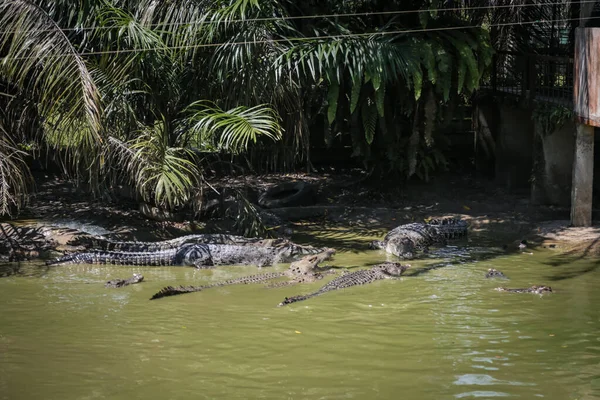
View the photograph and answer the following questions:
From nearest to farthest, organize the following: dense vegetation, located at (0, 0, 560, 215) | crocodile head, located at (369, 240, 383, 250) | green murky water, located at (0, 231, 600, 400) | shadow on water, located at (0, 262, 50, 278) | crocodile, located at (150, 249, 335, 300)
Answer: green murky water, located at (0, 231, 600, 400) → crocodile, located at (150, 249, 335, 300) → dense vegetation, located at (0, 0, 560, 215) → shadow on water, located at (0, 262, 50, 278) → crocodile head, located at (369, 240, 383, 250)

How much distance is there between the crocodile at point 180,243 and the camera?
10789 millimetres

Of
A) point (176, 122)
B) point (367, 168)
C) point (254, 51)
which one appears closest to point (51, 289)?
point (176, 122)

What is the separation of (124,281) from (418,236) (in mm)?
4236

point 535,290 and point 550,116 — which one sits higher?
point 550,116

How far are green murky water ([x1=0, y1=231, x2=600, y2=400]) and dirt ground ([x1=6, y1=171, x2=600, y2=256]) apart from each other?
1.59 metres

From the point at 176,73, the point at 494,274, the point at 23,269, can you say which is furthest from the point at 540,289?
the point at 23,269

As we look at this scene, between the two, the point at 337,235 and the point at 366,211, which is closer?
the point at 337,235

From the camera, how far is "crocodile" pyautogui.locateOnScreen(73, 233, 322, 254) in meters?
10.8

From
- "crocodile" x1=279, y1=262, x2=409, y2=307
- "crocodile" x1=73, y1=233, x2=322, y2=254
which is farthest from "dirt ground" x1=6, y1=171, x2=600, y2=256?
"crocodile" x1=279, y1=262, x2=409, y2=307

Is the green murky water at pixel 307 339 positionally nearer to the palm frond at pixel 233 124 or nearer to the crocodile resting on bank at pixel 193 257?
the crocodile resting on bank at pixel 193 257

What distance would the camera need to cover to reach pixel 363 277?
9.39 meters

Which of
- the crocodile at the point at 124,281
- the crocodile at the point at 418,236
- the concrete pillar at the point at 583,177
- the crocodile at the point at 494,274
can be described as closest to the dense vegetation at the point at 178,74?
the crocodile at the point at 124,281

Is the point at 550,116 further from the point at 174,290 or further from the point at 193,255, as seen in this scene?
the point at 174,290

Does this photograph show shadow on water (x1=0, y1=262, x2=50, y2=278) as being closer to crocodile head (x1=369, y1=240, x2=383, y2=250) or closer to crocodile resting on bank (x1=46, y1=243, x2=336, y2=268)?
crocodile resting on bank (x1=46, y1=243, x2=336, y2=268)
